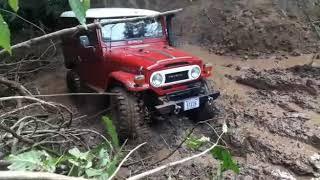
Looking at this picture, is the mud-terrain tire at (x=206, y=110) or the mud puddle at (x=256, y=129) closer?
the mud puddle at (x=256, y=129)

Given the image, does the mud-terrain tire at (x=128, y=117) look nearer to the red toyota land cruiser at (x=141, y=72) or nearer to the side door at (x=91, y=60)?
the red toyota land cruiser at (x=141, y=72)

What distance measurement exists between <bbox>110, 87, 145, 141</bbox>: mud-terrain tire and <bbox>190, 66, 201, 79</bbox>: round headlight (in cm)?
80

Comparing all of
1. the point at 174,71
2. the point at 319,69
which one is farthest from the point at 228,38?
the point at 174,71

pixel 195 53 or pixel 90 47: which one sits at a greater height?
pixel 90 47

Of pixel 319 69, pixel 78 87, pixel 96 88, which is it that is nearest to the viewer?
pixel 96 88

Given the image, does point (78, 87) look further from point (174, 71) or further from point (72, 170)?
point (72, 170)

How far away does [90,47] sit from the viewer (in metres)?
5.93

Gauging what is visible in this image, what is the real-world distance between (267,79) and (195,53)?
2.57 metres

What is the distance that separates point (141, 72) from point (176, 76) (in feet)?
1.51

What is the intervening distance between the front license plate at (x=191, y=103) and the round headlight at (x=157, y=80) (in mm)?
394

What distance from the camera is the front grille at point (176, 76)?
5348 mm

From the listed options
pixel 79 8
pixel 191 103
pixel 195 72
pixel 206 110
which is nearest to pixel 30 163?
pixel 79 8

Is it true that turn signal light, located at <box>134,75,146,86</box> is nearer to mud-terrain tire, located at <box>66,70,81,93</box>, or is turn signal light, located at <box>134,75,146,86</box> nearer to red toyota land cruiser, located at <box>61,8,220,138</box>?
red toyota land cruiser, located at <box>61,8,220,138</box>

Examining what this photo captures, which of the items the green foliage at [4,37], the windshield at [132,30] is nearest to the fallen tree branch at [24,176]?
the green foliage at [4,37]
